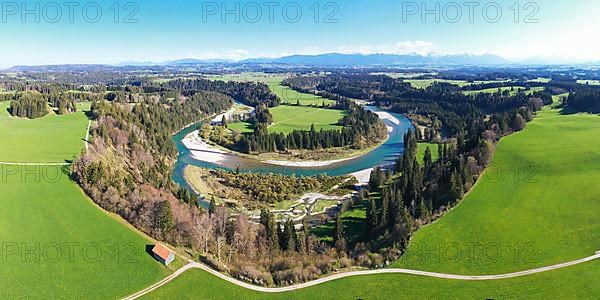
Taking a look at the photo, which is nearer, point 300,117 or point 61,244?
point 61,244

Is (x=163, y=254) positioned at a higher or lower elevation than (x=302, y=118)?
lower

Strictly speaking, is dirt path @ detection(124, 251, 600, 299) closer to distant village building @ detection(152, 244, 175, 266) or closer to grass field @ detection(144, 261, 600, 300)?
grass field @ detection(144, 261, 600, 300)

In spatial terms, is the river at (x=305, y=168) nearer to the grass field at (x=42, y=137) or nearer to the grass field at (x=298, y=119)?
the grass field at (x=42, y=137)

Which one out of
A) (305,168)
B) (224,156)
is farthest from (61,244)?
(224,156)

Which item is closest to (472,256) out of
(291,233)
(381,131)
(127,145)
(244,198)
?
(291,233)

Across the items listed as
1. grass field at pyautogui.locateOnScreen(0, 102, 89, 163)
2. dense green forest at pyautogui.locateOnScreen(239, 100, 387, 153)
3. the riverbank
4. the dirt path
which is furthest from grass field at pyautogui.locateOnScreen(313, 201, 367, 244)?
dense green forest at pyautogui.locateOnScreen(239, 100, 387, 153)

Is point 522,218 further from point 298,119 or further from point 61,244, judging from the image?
point 298,119
